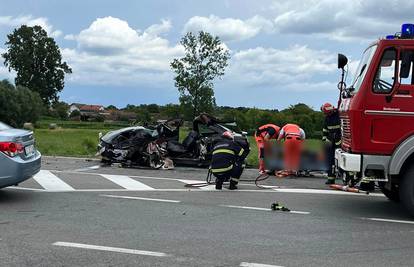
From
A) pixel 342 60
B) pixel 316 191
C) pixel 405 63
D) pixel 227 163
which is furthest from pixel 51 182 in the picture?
pixel 405 63

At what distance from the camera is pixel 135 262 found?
5727mm

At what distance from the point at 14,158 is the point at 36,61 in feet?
283

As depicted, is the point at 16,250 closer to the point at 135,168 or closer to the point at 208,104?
the point at 135,168

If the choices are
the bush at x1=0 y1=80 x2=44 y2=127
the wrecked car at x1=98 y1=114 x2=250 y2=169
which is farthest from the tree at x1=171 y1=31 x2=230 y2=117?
the bush at x1=0 y1=80 x2=44 y2=127

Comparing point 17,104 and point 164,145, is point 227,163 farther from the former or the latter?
point 17,104

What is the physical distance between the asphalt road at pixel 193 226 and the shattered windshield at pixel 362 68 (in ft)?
7.05

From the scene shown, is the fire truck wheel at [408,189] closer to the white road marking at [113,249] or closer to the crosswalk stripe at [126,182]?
the white road marking at [113,249]

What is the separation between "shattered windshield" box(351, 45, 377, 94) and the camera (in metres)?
8.48

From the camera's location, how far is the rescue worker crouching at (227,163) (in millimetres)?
11594

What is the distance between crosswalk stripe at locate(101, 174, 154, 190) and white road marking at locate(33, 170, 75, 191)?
1202 mm

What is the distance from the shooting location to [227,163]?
11.6 m

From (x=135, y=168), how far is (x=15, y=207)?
22.5 feet

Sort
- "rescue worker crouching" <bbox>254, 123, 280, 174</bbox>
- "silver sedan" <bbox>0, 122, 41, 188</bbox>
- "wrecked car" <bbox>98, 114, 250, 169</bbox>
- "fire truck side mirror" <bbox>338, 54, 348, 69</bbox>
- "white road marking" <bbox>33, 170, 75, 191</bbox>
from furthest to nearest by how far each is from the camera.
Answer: "wrecked car" <bbox>98, 114, 250, 169</bbox> → "rescue worker crouching" <bbox>254, 123, 280, 174</bbox> → "white road marking" <bbox>33, 170, 75, 191</bbox> → "fire truck side mirror" <bbox>338, 54, 348, 69</bbox> → "silver sedan" <bbox>0, 122, 41, 188</bbox>

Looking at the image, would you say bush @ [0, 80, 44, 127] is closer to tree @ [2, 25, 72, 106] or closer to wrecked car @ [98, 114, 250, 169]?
tree @ [2, 25, 72, 106]
